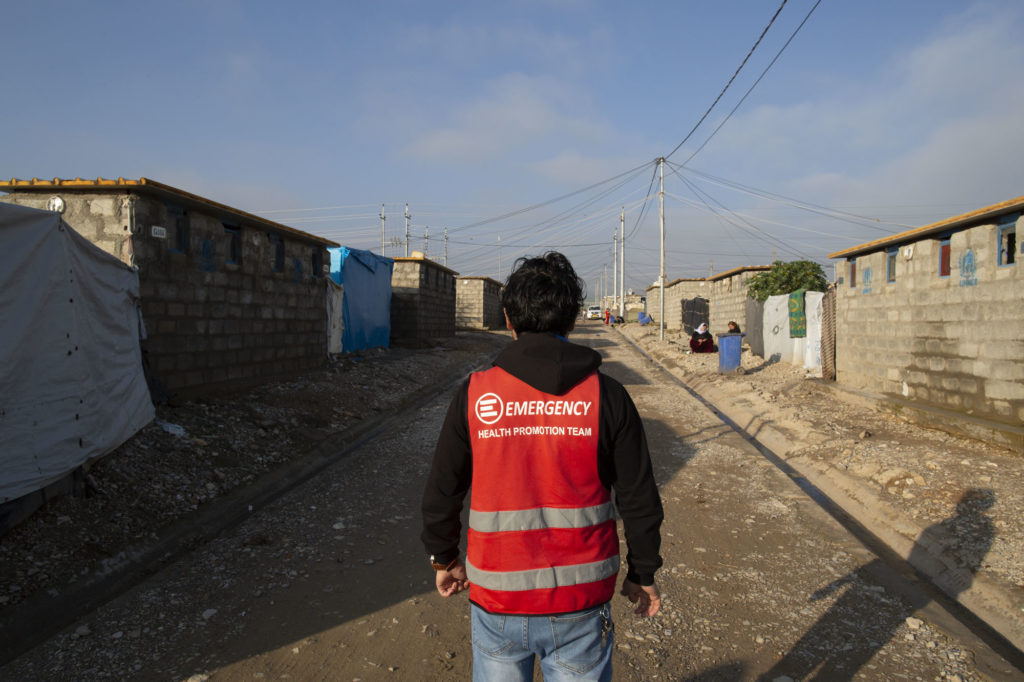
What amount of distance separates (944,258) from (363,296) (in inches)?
530

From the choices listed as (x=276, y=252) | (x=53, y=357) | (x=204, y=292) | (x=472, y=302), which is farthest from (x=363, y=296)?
(x=472, y=302)

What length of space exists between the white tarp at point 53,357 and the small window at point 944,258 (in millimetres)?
10294

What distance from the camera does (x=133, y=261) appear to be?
23.0ft

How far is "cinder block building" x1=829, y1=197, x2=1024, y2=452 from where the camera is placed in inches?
277

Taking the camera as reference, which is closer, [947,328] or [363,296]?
[947,328]

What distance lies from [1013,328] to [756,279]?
1411 centimetres

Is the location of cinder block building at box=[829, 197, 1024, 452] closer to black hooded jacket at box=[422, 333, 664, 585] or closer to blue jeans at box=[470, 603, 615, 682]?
black hooded jacket at box=[422, 333, 664, 585]

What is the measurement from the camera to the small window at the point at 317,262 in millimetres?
12363

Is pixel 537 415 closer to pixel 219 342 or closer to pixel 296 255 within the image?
pixel 219 342

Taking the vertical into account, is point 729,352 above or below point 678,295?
below

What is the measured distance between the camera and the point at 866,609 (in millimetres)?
3605

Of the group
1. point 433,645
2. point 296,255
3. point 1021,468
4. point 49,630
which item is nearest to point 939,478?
point 1021,468

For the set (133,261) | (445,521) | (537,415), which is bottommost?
(445,521)

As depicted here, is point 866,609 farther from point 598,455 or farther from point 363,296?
point 363,296
